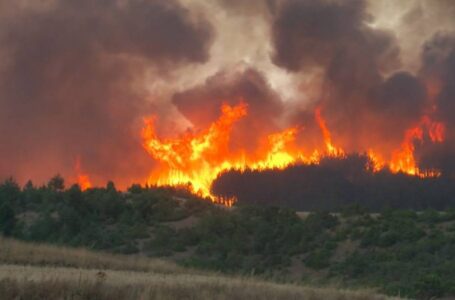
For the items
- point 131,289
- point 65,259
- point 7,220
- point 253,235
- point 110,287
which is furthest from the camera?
point 253,235

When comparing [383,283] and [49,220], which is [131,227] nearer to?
[49,220]

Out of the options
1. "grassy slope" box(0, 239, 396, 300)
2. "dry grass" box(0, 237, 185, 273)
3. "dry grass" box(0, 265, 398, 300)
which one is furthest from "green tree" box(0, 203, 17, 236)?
"dry grass" box(0, 265, 398, 300)

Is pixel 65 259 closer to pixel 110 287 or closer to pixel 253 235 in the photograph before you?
pixel 110 287

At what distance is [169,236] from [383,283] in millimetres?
26540

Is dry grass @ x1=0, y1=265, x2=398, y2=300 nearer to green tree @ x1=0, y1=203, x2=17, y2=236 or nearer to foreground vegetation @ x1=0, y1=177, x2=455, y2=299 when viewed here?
foreground vegetation @ x1=0, y1=177, x2=455, y2=299

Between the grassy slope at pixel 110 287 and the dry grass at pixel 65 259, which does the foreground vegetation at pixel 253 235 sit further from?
the grassy slope at pixel 110 287

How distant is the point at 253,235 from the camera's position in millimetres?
63469

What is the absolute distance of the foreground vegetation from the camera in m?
48.0

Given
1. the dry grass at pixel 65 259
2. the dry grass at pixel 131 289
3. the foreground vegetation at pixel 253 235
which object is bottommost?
the dry grass at pixel 131 289

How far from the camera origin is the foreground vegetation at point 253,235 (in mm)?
48031

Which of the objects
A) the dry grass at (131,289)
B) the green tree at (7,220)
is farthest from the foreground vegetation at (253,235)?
the dry grass at (131,289)

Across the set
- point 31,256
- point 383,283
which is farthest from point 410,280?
point 31,256

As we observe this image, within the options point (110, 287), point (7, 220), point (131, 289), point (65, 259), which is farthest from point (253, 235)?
point (110, 287)

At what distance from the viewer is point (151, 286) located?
21766mm
